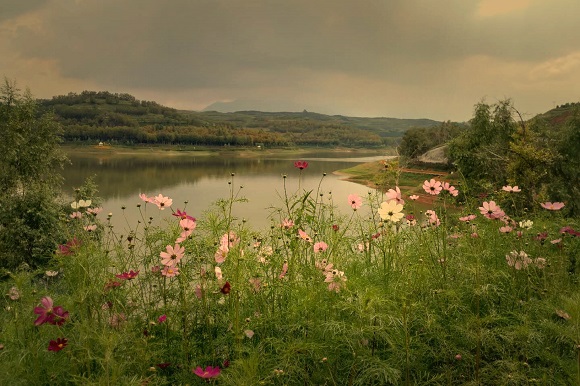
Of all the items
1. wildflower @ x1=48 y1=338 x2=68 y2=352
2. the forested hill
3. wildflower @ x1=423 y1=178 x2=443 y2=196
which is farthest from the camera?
the forested hill

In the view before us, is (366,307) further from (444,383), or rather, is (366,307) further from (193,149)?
(193,149)

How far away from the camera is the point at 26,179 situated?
25469mm

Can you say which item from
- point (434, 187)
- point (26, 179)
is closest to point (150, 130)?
point (26, 179)

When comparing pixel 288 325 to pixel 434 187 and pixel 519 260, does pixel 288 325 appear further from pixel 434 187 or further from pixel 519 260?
pixel 434 187

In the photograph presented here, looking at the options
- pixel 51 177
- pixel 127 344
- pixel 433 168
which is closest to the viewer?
pixel 127 344

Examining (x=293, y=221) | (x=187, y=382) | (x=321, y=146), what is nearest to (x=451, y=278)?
(x=293, y=221)

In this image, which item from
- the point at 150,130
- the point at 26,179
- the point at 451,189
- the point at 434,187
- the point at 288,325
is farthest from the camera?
the point at 150,130

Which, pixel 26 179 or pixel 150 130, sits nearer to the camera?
pixel 26 179

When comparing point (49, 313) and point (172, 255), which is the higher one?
point (172, 255)

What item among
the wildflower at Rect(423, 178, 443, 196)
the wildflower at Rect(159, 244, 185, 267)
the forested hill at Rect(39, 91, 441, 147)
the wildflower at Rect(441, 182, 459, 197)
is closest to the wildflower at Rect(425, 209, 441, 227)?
the wildflower at Rect(423, 178, 443, 196)

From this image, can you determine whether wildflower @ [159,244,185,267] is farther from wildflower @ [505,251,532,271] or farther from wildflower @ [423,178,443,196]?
wildflower @ [505,251,532,271]

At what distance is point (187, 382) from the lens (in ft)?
10.1

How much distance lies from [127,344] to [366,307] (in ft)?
6.02

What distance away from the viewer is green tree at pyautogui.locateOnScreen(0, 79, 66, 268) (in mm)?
17578
